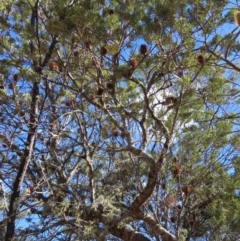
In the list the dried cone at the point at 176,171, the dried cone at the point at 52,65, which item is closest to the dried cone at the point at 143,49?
the dried cone at the point at 52,65

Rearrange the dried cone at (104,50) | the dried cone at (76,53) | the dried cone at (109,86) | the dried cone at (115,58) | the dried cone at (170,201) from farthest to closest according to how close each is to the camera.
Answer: the dried cone at (170,201) < the dried cone at (76,53) < the dried cone at (109,86) < the dried cone at (115,58) < the dried cone at (104,50)

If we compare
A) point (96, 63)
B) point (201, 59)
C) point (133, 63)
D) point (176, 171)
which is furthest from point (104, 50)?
point (176, 171)

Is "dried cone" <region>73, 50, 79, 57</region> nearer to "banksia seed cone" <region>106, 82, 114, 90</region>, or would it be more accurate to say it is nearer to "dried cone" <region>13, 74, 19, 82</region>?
"banksia seed cone" <region>106, 82, 114, 90</region>

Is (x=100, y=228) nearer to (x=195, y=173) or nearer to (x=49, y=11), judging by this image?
(x=195, y=173)

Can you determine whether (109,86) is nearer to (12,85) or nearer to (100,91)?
(100,91)

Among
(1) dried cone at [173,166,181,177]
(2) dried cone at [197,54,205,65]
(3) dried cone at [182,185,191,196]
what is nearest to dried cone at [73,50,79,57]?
(2) dried cone at [197,54,205,65]

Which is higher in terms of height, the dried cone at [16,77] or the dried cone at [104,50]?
the dried cone at [104,50]

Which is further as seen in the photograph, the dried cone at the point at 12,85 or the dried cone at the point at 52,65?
the dried cone at the point at 52,65

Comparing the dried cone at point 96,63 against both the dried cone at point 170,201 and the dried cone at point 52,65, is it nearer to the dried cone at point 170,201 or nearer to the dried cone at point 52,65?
the dried cone at point 52,65

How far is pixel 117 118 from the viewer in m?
4.09

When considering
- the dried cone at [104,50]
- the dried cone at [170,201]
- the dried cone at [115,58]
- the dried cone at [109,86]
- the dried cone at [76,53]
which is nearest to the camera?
the dried cone at [104,50]


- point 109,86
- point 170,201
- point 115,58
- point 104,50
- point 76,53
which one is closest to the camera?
point 104,50

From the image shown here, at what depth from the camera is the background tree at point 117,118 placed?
10.7ft

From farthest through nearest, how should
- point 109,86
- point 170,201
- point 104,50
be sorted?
point 170,201 < point 109,86 < point 104,50
